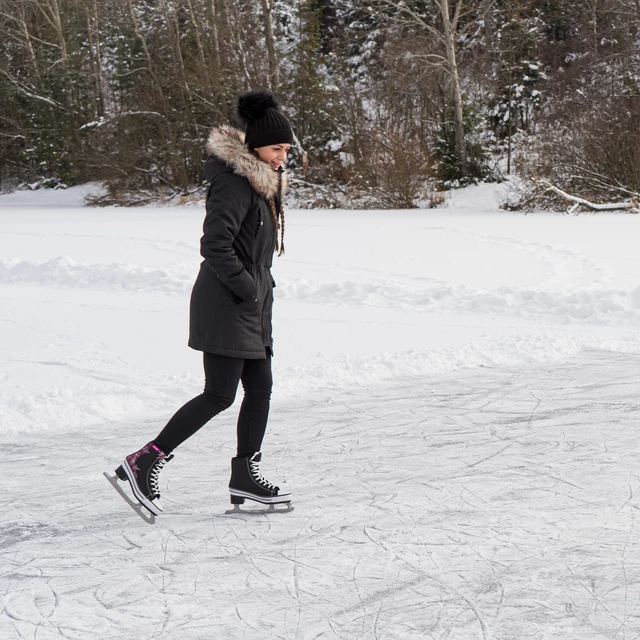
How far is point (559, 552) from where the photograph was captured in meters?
2.78

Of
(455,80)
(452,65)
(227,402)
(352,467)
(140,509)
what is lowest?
(352,467)

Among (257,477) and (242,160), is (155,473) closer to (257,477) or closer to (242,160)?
(257,477)

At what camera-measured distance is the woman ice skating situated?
2.97 meters

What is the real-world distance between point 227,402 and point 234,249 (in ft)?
1.86

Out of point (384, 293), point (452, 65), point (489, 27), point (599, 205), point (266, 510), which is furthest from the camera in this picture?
point (489, 27)

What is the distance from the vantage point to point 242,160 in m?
3.01

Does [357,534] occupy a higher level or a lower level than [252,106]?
lower

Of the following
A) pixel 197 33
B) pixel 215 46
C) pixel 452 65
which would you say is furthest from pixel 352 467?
pixel 197 33

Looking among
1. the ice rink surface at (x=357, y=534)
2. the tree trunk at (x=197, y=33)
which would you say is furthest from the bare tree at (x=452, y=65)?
the ice rink surface at (x=357, y=534)

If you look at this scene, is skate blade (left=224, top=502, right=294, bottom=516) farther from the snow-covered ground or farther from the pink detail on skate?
the pink detail on skate

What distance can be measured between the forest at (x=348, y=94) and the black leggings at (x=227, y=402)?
15627 millimetres

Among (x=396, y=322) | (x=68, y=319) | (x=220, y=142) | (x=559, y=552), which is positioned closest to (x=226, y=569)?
(x=559, y=552)

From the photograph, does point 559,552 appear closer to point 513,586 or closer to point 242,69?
point 513,586

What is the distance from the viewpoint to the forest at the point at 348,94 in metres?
21.4
